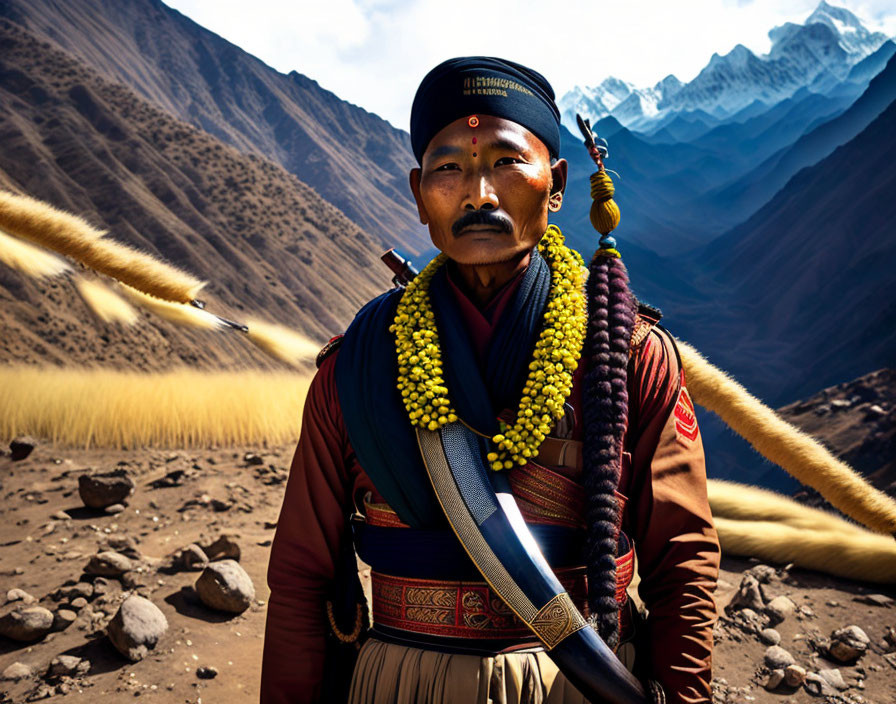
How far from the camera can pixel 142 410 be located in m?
7.41

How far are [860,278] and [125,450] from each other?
17827mm

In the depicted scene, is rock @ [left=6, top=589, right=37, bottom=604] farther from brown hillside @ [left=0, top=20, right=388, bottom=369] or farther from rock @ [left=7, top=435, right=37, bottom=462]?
brown hillside @ [left=0, top=20, right=388, bottom=369]

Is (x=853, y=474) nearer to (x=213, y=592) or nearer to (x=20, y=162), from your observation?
(x=213, y=592)

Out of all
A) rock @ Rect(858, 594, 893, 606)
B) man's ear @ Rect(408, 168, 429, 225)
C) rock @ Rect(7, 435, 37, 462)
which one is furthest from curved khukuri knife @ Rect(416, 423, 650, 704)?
rock @ Rect(7, 435, 37, 462)

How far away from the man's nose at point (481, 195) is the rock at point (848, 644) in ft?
12.6

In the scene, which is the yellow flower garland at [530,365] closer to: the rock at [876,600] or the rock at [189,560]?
the rock at [189,560]

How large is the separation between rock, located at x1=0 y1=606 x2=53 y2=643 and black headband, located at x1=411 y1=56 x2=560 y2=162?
3.66 metres

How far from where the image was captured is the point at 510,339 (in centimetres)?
190

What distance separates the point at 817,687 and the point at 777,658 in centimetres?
27

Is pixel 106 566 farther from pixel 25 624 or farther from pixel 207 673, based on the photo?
pixel 207 673

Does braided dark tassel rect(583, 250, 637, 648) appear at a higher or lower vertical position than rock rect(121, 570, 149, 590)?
higher

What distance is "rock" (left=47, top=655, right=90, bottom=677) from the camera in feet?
11.8

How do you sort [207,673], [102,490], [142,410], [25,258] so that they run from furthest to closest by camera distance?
1. [142,410]
2. [102,490]
3. [207,673]
4. [25,258]

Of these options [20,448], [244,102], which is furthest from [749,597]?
[244,102]
